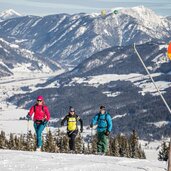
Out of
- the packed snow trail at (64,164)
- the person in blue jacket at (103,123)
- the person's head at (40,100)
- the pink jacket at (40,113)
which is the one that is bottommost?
the packed snow trail at (64,164)

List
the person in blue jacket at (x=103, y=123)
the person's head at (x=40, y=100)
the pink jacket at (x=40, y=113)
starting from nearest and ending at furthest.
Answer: the person's head at (x=40, y=100) < the pink jacket at (x=40, y=113) < the person in blue jacket at (x=103, y=123)

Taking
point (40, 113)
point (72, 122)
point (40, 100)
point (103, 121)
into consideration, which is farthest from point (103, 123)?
point (40, 100)

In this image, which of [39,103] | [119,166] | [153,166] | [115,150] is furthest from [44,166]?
[115,150]

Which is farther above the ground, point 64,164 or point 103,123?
point 103,123

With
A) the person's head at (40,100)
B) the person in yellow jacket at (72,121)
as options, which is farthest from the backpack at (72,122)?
A: the person's head at (40,100)

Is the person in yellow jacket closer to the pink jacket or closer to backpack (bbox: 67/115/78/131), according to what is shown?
backpack (bbox: 67/115/78/131)

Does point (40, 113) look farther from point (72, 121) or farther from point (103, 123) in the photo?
point (103, 123)

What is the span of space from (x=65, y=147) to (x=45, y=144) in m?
2.91

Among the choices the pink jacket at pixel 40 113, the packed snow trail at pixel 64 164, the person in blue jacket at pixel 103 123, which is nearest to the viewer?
the packed snow trail at pixel 64 164

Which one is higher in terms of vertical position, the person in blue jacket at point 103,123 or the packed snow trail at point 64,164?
the person in blue jacket at point 103,123

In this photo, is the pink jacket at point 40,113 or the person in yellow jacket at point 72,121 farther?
the person in yellow jacket at point 72,121

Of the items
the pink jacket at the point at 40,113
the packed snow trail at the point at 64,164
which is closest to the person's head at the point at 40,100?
the pink jacket at the point at 40,113

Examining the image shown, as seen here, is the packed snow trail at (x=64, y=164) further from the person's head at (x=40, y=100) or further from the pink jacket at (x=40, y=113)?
the pink jacket at (x=40, y=113)

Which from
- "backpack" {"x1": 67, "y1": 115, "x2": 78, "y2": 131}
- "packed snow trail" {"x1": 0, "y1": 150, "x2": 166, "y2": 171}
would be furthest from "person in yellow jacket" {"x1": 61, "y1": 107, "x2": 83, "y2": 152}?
"packed snow trail" {"x1": 0, "y1": 150, "x2": 166, "y2": 171}
